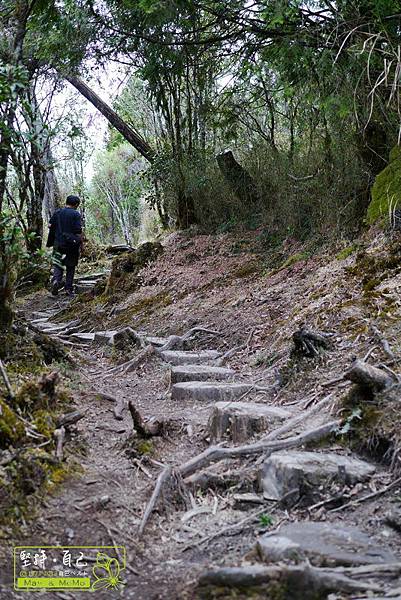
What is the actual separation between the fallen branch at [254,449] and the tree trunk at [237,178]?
732cm

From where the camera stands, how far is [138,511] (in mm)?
2918

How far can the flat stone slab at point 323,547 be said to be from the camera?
2096 millimetres

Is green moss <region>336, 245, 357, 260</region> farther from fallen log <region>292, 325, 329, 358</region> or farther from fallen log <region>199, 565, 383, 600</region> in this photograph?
fallen log <region>199, 565, 383, 600</region>

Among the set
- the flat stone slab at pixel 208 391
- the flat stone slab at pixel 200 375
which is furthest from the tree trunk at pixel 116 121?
the flat stone slab at pixel 208 391

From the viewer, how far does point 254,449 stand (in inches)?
132

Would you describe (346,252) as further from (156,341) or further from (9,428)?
(9,428)

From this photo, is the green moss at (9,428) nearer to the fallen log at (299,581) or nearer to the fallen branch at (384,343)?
the fallen log at (299,581)

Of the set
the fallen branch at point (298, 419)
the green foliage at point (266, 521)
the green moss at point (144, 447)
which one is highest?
the fallen branch at point (298, 419)

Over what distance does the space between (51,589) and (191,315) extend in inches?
218

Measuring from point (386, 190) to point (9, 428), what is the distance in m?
4.97

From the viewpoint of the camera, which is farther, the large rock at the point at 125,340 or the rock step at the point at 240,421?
the large rock at the point at 125,340

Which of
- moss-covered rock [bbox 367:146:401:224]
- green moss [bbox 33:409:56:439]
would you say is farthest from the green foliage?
moss-covered rock [bbox 367:146:401:224]

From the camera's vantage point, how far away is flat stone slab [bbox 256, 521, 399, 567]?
2096 millimetres

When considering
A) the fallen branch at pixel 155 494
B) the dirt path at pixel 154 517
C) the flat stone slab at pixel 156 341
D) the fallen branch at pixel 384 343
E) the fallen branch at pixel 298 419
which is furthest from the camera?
the flat stone slab at pixel 156 341
